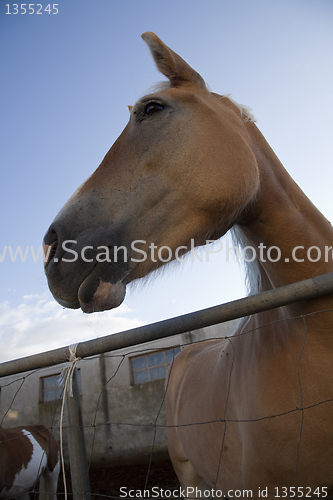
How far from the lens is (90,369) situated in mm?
12461

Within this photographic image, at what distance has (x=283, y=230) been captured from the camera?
1.55 m

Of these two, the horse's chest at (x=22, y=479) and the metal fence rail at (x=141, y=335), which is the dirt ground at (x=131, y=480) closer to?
→ the horse's chest at (x=22, y=479)

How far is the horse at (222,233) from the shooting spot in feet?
4.21

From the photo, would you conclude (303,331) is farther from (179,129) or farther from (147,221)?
(179,129)

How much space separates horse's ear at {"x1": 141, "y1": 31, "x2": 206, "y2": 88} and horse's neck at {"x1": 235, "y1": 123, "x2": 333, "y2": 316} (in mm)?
489

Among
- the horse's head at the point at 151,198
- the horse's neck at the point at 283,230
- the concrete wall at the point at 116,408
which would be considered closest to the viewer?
the horse's head at the point at 151,198

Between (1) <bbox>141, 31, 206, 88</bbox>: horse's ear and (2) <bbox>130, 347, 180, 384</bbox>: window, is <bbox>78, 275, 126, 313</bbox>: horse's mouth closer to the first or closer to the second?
(1) <bbox>141, 31, 206, 88</bbox>: horse's ear

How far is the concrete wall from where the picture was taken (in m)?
10.6

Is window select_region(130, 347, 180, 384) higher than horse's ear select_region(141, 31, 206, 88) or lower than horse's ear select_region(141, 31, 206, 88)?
lower

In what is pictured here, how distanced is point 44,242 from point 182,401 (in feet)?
5.75

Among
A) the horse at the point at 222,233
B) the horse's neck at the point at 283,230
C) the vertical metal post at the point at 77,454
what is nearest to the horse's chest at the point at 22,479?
the vertical metal post at the point at 77,454

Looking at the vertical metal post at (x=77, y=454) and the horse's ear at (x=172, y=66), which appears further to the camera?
the horse's ear at (x=172, y=66)

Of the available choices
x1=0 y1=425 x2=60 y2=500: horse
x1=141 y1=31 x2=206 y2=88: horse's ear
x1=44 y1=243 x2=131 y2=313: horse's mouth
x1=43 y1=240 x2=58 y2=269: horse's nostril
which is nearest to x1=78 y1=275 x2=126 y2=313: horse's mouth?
x1=44 y1=243 x2=131 y2=313: horse's mouth

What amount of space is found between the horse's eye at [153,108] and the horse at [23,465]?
164 inches
